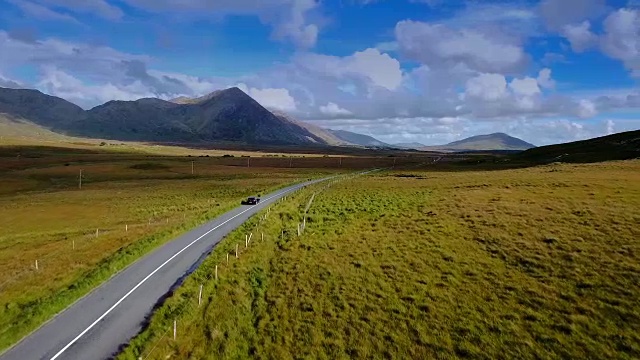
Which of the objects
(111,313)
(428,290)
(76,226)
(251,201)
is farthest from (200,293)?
(251,201)

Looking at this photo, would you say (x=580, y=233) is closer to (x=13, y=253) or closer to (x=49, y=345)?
(x=49, y=345)

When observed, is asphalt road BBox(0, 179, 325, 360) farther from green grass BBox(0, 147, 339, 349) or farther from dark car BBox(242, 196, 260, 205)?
Result: dark car BBox(242, 196, 260, 205)

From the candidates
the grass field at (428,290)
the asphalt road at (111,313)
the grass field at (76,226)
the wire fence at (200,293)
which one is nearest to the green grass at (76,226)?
the grass field at (76,226)

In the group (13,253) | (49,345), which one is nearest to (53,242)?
(13,253)

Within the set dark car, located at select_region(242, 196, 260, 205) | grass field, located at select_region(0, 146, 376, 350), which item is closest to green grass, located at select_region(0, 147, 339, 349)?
grass field, located at select_region(0, 146, 376, 350)

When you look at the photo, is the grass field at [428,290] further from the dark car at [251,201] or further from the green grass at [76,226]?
the dark car at [251,201]

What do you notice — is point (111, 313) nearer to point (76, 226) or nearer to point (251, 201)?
point (76, 226)
